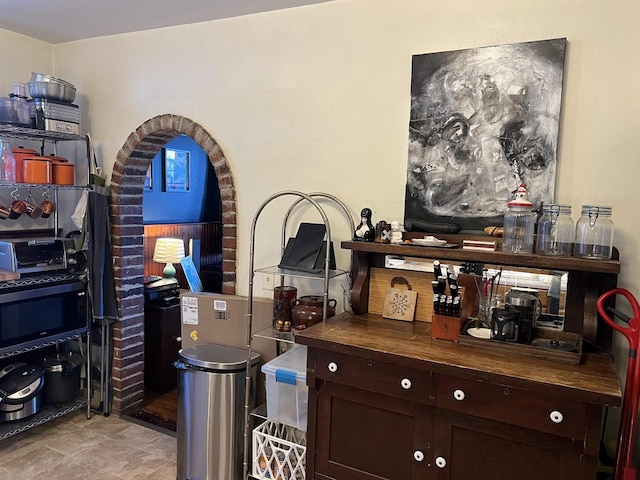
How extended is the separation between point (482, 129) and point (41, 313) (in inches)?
108

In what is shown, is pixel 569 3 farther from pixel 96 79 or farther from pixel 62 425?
pixel 62 425

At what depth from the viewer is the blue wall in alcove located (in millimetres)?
4625

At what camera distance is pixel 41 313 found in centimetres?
304

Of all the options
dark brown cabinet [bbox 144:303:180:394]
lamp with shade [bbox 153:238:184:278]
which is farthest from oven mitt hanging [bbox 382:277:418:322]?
lamp with shade [bbox 153:238:184:278]

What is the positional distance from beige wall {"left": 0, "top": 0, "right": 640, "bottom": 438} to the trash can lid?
0.40m

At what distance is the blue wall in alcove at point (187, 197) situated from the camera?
4.62 m

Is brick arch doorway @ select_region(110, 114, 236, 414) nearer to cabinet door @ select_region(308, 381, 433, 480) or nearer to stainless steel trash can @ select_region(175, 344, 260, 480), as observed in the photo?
stainless steel trash can @ select_region(175, 344, 260, 480)

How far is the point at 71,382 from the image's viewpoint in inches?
131

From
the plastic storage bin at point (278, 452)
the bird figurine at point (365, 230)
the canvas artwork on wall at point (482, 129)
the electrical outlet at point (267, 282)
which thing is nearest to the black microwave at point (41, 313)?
the electrical outlet at point (267, 282)

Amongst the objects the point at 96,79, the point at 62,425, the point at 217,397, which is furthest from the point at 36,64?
the point at 217,397

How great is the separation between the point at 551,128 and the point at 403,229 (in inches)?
30.6

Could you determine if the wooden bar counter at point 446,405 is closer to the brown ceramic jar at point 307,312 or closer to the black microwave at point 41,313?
the brown ceramic jar at point 307,312

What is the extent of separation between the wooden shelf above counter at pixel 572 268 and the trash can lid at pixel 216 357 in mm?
857

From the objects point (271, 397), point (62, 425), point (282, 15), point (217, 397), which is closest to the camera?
point (271, 397)
